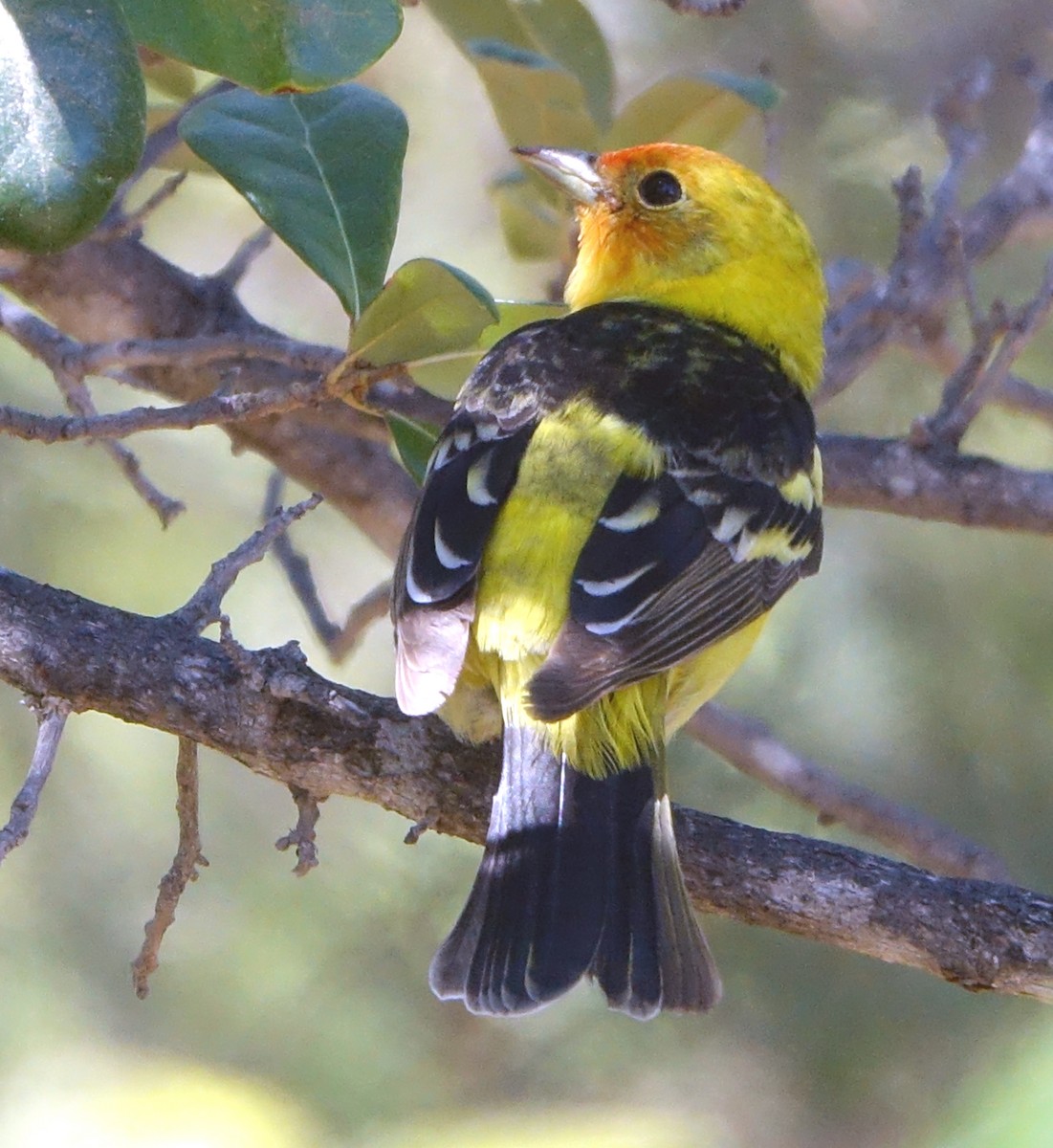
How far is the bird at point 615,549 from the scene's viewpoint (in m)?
2.59

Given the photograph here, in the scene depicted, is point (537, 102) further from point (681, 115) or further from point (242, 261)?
point (242, 261)

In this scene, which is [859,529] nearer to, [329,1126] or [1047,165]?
[1047,165]

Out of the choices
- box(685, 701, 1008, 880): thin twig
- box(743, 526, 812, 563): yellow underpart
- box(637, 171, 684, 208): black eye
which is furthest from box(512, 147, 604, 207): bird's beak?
box(685, 701, 1008, 880): thin twig

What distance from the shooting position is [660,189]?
13.2 feet

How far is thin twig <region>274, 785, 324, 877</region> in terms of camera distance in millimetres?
2477

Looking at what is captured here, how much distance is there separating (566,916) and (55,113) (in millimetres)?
1409

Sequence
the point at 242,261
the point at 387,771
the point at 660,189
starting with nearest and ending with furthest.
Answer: the point at 387,771 < the point at 242,261 < the point at 660,189

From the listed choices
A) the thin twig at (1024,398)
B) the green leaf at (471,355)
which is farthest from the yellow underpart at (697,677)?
the thin twig at (1024,398)

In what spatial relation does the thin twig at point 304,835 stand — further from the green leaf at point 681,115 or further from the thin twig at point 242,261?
the green leaf at point 681,115

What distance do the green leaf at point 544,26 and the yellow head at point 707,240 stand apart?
234 millimetres

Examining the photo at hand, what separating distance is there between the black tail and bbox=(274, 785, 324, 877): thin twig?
0.86 ft

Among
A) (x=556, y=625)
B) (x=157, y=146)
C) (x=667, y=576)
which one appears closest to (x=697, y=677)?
(x=667, y=576)

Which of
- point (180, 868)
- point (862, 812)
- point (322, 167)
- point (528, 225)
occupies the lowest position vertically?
point (862, 812)

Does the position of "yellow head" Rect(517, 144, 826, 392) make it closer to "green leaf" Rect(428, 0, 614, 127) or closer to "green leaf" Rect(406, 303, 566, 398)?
"green leaf" Rect(428, 0, 614, 127)
